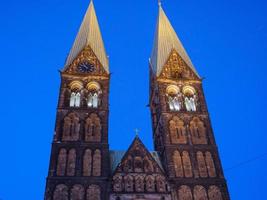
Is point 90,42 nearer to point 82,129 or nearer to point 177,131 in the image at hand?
point 82,129

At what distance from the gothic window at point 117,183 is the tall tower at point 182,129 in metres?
4.30

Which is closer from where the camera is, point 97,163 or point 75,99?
point 97,163

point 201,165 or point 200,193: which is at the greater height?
point 201,165

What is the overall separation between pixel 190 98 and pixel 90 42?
535 inches

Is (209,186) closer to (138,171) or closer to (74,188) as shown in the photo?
(138,171)

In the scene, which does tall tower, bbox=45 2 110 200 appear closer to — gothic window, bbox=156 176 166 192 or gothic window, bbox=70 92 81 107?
gothic window, bbox=70 92 81 107

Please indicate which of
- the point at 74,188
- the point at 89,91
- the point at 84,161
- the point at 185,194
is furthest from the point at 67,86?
the point at 185,194

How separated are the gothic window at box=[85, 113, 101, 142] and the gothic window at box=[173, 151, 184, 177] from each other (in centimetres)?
712

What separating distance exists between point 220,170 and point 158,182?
595 cm

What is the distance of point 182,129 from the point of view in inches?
1420

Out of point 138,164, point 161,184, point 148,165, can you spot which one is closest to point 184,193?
point 161,184

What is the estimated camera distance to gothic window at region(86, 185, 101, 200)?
30.1 m

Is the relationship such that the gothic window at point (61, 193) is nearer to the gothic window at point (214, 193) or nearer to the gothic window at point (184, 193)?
the gothic window at point (184, 193)

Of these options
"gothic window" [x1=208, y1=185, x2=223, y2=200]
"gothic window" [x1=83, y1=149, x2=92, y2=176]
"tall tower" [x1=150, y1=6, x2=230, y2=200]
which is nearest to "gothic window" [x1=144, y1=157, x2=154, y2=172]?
"tall tower" [x1=150, y1=6, x2=230, y2=200]
